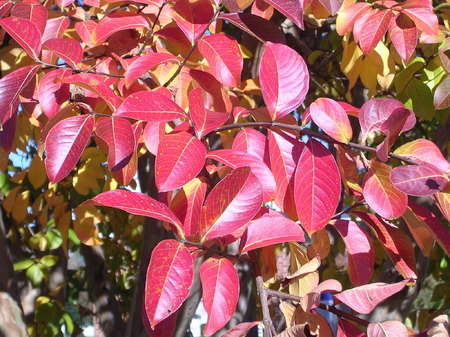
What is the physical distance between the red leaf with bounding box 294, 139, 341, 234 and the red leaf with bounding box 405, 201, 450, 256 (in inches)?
6.3

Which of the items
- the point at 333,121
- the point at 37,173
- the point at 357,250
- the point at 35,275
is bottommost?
the point at 35,275

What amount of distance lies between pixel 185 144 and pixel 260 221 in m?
0.15

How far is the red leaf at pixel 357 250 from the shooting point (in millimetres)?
953

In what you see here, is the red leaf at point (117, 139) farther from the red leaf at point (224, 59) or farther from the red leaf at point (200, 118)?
the red leaf at point (224, 59)

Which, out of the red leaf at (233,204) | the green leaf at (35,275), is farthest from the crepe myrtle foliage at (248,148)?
the green leaf at (35,275)

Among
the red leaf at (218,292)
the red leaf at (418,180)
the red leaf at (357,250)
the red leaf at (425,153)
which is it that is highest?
the red leaf at (418,180)

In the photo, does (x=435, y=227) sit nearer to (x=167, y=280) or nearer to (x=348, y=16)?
(x=167, y=280)

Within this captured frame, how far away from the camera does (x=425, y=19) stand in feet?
3.93

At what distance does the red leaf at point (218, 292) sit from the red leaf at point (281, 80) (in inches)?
9.5

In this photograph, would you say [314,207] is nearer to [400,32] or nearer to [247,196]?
[247,196]

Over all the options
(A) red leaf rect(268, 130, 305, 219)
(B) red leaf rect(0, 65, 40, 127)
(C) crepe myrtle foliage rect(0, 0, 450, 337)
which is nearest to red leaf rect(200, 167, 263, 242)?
(C) crepe myrtle foliage rect(0, 0, 450, 337)

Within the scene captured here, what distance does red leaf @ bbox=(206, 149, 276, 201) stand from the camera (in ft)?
2.80

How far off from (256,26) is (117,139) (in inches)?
13.0

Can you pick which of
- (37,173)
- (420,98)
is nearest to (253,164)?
(420,98)
